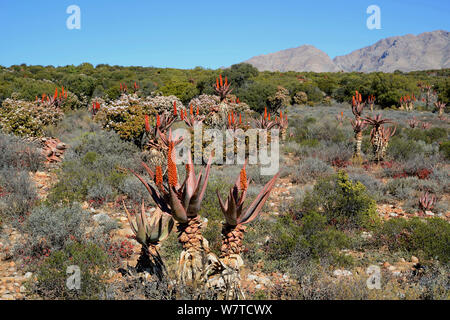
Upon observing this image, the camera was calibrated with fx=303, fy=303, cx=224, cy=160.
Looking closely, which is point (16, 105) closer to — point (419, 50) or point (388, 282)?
point (388, 282)

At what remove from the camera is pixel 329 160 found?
10281 mm

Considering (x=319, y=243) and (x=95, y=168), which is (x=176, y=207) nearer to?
(x=319, y=243)

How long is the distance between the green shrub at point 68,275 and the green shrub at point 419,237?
412cm

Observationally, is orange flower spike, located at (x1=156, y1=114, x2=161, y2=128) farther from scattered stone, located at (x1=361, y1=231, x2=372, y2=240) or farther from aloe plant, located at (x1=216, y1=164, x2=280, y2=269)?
aloe plant, located at (x1=216, y1=164, x2=280, y2=269)

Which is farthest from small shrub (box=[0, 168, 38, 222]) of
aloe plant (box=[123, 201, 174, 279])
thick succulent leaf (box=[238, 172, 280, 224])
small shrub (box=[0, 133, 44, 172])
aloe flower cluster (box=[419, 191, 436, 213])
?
aloe flower cluster (box=[419, 191, 436, 213])

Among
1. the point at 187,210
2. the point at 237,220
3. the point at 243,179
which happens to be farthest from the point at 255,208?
the point at 187,210

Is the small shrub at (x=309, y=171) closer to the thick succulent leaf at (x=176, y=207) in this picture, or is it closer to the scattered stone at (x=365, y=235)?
the scattered stone at (x=365, y=235)

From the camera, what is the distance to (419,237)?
4539 mm

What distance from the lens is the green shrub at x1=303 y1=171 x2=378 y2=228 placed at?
215 inches

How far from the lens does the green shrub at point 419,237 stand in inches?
166

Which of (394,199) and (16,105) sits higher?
(16,105)

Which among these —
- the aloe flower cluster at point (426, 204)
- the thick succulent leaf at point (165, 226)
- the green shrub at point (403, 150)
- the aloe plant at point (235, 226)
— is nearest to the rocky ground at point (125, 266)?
the aloe flower cluster at point (426, 204)
